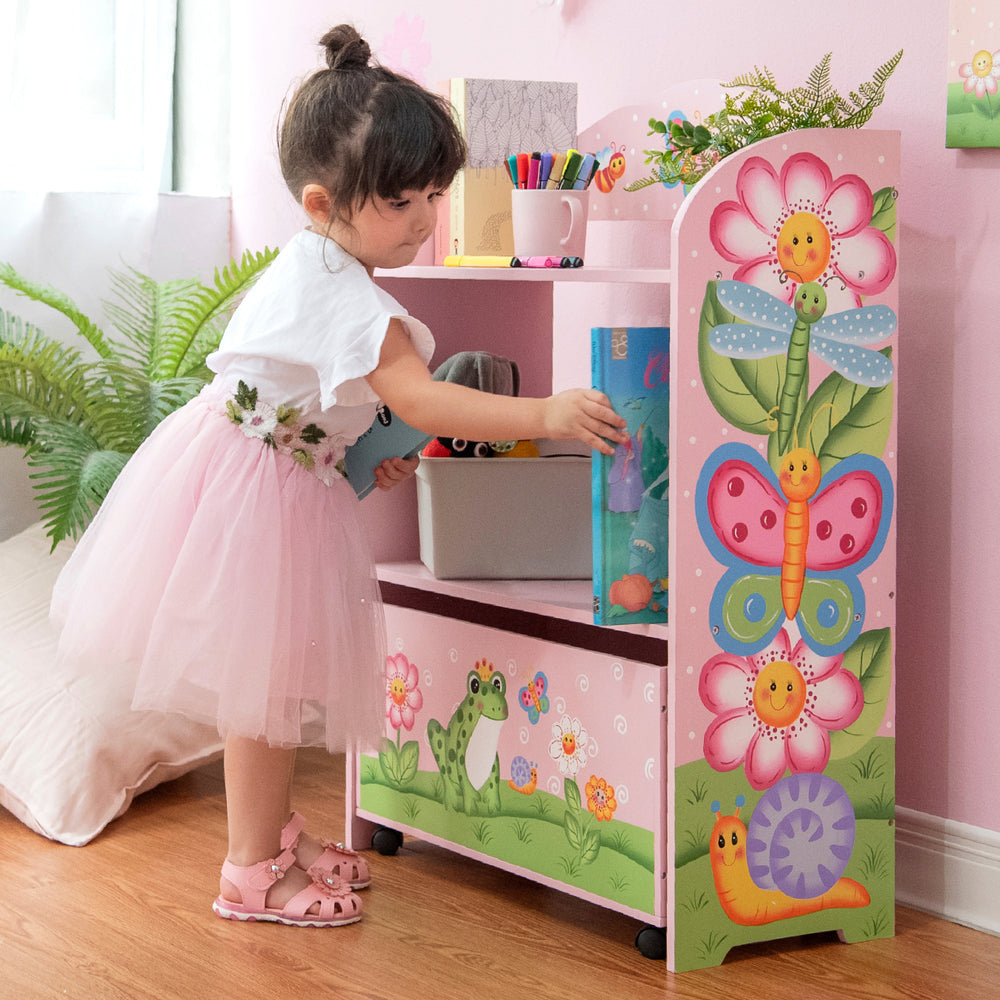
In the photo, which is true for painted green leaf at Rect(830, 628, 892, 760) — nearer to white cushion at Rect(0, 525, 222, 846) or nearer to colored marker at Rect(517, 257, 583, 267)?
colored marker at Rect(517, 257, 583, 267)

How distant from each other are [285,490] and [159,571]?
0.53 ft

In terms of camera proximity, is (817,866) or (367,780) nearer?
(817,866)

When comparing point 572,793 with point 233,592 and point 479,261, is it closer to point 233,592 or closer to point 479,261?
point 233,592

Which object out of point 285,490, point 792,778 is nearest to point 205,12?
point 285,490

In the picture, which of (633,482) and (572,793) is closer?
(633,482)

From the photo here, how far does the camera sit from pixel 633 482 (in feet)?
4.50

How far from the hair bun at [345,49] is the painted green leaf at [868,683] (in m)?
0.80

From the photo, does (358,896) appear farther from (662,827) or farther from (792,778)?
(792,778)

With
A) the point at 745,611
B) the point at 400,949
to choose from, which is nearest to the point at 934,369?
the point at 745,611

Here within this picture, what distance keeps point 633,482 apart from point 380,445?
0.35 m

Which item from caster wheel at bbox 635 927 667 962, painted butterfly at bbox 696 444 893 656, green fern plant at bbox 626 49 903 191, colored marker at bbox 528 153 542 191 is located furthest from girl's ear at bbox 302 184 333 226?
caster wheel at bbox 635 927 667 962

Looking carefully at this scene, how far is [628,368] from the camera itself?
53.3 inches

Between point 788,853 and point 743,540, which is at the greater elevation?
point 743,540

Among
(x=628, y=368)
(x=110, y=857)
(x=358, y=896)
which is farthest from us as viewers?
(x=110, y=857)
